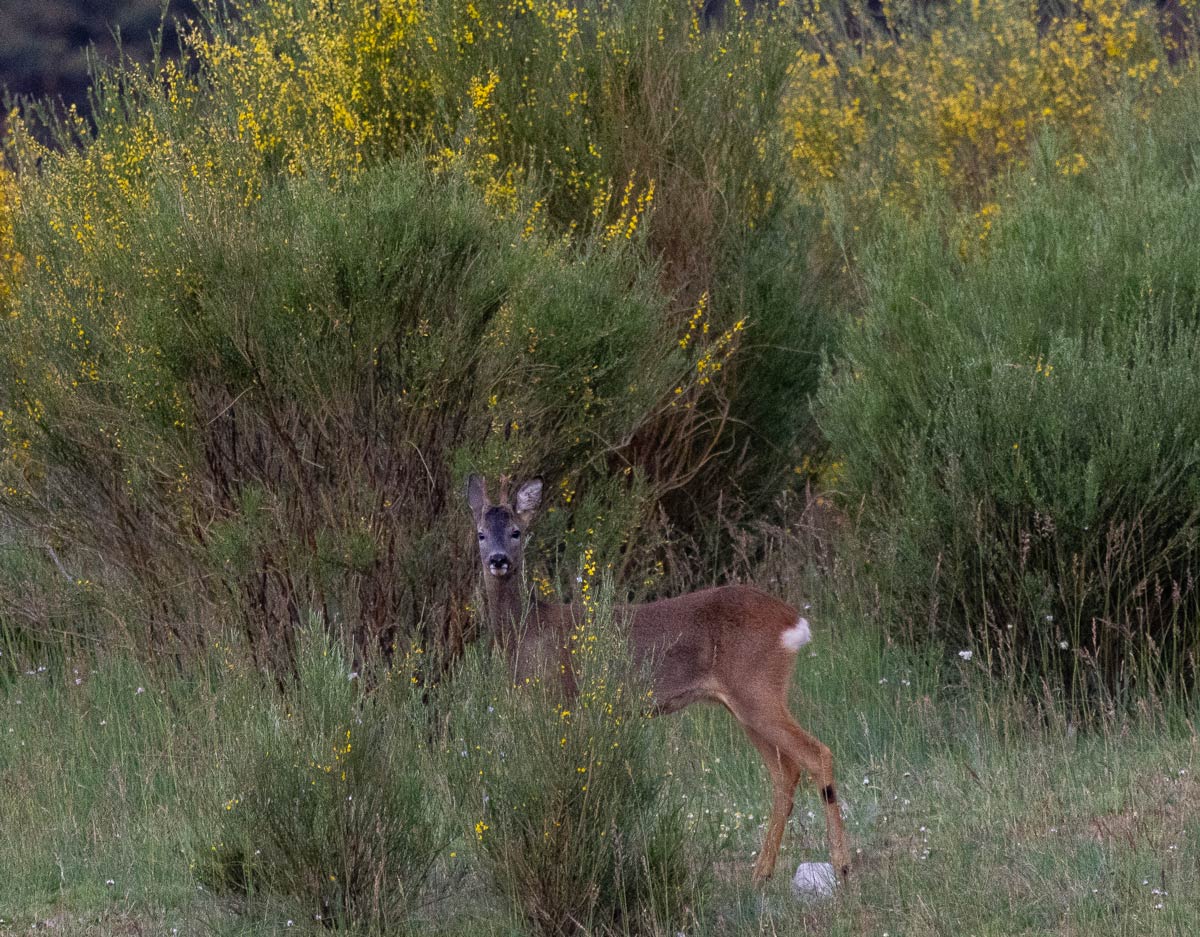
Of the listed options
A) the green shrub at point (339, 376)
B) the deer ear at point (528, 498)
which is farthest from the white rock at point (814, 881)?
the green shrub at point (339, 376)

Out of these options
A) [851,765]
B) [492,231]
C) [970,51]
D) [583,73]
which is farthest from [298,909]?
[970,51]

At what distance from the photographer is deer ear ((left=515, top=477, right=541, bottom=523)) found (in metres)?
7.48

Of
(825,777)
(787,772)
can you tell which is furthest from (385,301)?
(825,777)

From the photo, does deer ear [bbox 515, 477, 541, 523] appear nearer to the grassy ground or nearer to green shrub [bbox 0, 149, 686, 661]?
green shrub [bbox 0, 149, 686, 661]

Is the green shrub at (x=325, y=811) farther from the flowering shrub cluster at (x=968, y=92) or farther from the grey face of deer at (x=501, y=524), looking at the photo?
the flowering shrub cluster at (x=968, y=92)

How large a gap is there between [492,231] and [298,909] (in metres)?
3.77

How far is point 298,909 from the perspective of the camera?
567cm

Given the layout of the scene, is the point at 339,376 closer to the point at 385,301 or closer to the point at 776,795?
the point at 385,301

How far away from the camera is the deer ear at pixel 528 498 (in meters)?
7.48

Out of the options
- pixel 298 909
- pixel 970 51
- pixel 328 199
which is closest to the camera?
pixel 298 909

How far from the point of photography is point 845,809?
7039 mm

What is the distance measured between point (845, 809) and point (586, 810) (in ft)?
6.88

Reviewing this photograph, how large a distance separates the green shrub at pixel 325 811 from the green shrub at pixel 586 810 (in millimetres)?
370

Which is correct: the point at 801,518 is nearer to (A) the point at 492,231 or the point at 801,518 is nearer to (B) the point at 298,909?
(A) the point at 492,231
